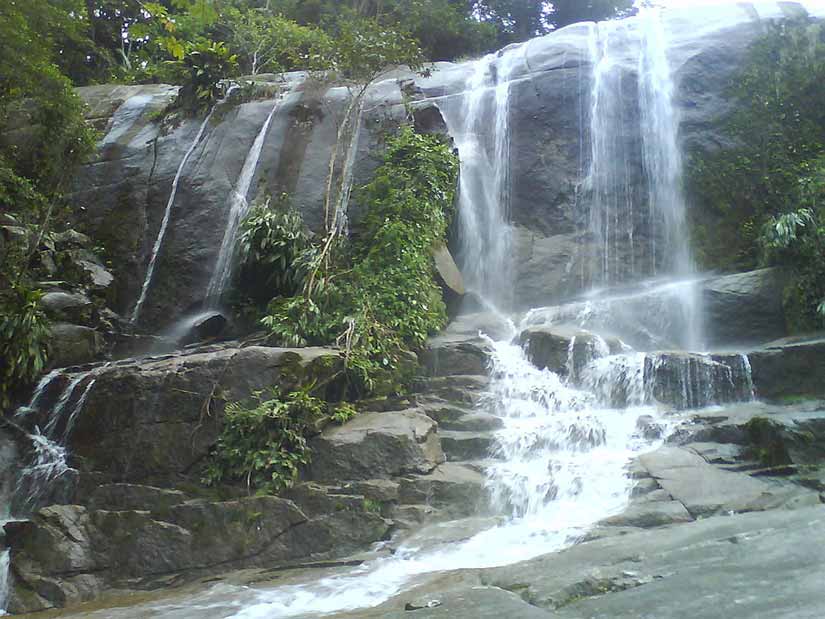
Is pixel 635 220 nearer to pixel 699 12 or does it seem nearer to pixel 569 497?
pixel 699 12

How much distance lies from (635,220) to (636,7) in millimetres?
15918

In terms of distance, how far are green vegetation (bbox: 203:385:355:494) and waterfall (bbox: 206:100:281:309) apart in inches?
206

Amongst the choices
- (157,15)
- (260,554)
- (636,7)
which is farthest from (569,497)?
(636,7)

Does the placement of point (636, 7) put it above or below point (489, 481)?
above

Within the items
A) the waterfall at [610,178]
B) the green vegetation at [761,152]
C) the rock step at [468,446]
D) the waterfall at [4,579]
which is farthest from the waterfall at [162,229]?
the green vegetation at [761,152]

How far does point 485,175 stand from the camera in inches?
596

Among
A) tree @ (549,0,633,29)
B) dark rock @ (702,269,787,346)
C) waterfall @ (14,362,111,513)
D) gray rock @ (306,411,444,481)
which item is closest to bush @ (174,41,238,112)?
waterfall @ (14,362,111,513)

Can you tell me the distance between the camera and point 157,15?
6664 mm

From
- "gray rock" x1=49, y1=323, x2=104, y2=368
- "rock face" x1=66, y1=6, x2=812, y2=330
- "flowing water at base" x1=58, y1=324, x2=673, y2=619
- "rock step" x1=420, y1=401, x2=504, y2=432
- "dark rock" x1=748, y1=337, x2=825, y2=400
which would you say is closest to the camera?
"flowing water at base" x1=58, y1=324, x2=673, y2=619

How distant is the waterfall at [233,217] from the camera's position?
13.2 meters

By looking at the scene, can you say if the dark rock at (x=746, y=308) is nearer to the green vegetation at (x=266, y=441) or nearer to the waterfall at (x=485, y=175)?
→ the waterfall at (x=485, y=175)

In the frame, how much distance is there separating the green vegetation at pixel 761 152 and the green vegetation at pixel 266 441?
8413 millimetres

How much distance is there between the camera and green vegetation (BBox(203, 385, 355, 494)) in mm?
7762

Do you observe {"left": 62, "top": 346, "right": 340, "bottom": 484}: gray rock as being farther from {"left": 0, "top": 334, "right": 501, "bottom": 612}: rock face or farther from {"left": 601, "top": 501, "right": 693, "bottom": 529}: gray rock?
{"left": 601, "top": 501, "right": 693, "bottom": 529}: gray rock
